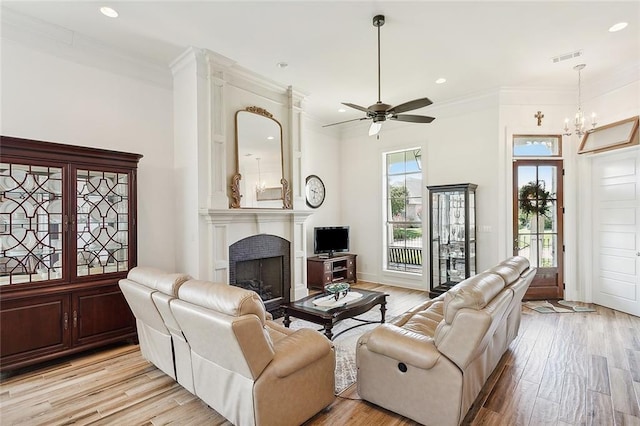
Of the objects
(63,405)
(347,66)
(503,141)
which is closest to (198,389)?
(63,405)

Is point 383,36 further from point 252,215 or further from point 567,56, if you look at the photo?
point 252,215

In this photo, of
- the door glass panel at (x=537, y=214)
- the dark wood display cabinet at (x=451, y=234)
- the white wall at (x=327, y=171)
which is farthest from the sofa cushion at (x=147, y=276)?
the door glass panel at (x=537, y=214)

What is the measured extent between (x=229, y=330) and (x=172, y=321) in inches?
33.9

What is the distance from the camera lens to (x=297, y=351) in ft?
7.24

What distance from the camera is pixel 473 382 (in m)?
2.36

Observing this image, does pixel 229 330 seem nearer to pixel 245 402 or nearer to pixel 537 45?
pixel 245 402

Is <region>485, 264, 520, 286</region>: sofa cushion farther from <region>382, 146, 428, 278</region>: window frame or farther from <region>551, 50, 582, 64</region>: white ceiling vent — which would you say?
<region>382, 146, 428, 278</region>: window frame

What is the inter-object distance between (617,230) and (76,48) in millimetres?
7466

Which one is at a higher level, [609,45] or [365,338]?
[609,45]

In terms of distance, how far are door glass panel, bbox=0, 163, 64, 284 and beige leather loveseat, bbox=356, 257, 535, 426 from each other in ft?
10.2

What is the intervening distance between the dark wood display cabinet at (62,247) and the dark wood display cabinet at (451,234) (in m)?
4.64

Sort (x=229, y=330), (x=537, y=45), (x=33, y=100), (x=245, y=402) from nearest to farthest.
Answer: (x=229, y=330), (x=245, y=402), (x=33, y=100), (x=537, y=45)

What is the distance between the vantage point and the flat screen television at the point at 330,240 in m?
6.42

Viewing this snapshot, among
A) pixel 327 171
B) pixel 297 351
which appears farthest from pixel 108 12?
pixel 327 171
